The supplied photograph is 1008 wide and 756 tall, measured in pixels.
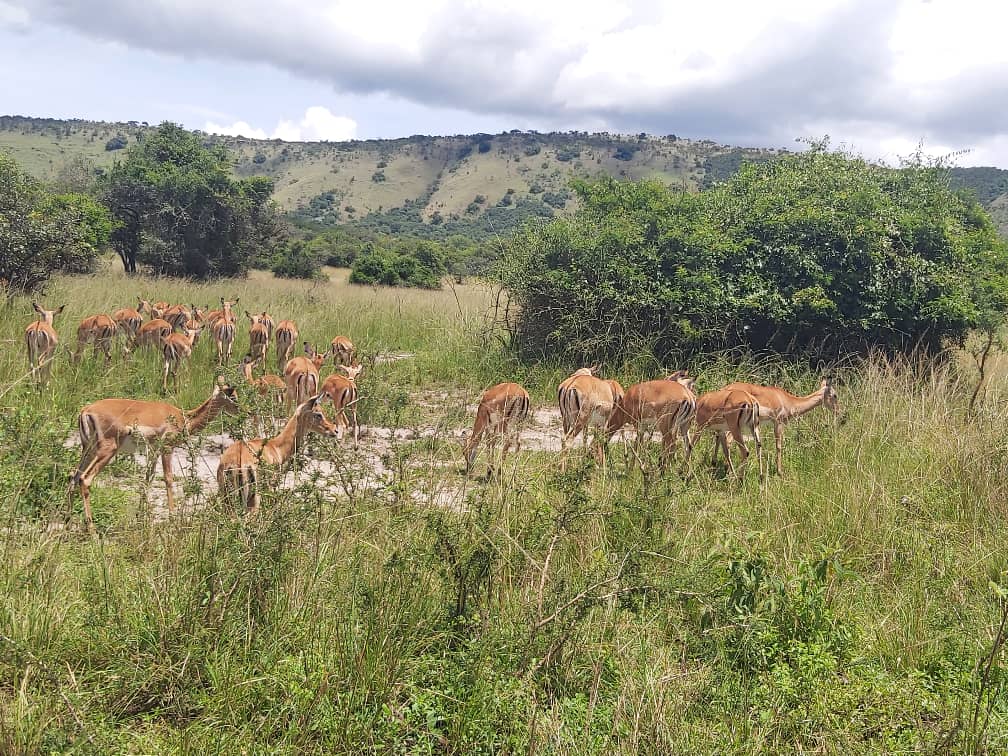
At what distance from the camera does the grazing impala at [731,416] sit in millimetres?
6852

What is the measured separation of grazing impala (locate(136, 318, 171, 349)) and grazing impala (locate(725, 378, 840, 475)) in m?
8.43

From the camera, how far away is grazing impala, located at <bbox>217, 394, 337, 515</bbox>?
447 centimetres

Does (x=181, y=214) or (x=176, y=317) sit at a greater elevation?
(x=181, y=214)

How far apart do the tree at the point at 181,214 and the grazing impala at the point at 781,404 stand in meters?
21.3

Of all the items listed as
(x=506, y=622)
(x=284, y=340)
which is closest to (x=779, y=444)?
(x=506, y=622)

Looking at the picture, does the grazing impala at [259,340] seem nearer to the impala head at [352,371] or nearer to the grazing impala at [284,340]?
the grazing impala at [284,340]

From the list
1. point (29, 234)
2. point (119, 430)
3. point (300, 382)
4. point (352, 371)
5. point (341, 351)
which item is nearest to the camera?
point (119, 430)

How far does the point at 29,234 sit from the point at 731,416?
44.3ft

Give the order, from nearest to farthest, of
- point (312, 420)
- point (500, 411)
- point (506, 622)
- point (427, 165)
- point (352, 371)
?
point (506, 622) → point (312, 420) → point (500, 411) → point (352, 371) → point (427, 165)

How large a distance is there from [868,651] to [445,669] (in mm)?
2148

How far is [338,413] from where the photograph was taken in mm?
8102

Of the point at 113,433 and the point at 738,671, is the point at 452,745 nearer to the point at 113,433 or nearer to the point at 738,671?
the point at 738,671

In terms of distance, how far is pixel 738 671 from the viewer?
Answer: 337 centimetres

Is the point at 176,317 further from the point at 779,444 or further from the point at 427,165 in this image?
the point at 427,165
